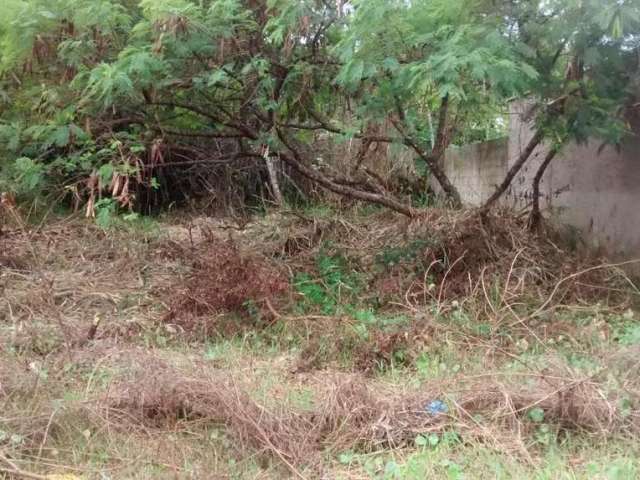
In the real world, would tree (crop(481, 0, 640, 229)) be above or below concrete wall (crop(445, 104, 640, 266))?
above

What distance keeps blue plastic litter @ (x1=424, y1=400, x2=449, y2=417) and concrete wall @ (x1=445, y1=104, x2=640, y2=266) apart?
11.5 feet

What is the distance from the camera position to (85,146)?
6.70 metres

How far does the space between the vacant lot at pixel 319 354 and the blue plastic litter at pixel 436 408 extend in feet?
0.04

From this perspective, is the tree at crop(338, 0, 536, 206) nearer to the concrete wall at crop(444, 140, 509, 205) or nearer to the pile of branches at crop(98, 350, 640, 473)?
the pile of branches at crop(98, 350, 640, 473)

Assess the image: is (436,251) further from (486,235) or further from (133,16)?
(133,16)

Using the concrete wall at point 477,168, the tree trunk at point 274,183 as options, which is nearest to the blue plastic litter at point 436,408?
the concrete wall at point 477,168

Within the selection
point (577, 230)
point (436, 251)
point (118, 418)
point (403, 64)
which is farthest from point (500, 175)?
point (118, 418)

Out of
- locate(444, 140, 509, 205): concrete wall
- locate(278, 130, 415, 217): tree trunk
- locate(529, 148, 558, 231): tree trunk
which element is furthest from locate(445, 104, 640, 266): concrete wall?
locate(278, 130, 415, 217): tree trunk

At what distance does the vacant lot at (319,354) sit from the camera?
367 centimetres

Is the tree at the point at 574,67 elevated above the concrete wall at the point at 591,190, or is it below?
above

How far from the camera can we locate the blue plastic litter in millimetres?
3953

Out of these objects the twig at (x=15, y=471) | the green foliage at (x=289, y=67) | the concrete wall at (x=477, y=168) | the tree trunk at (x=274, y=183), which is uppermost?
the green foliage at (x=289, y=67)

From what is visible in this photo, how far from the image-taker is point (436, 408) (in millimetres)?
3984

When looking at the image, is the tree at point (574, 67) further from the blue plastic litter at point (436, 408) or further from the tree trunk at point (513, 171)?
the blue plastic litter at point (436, 408)
